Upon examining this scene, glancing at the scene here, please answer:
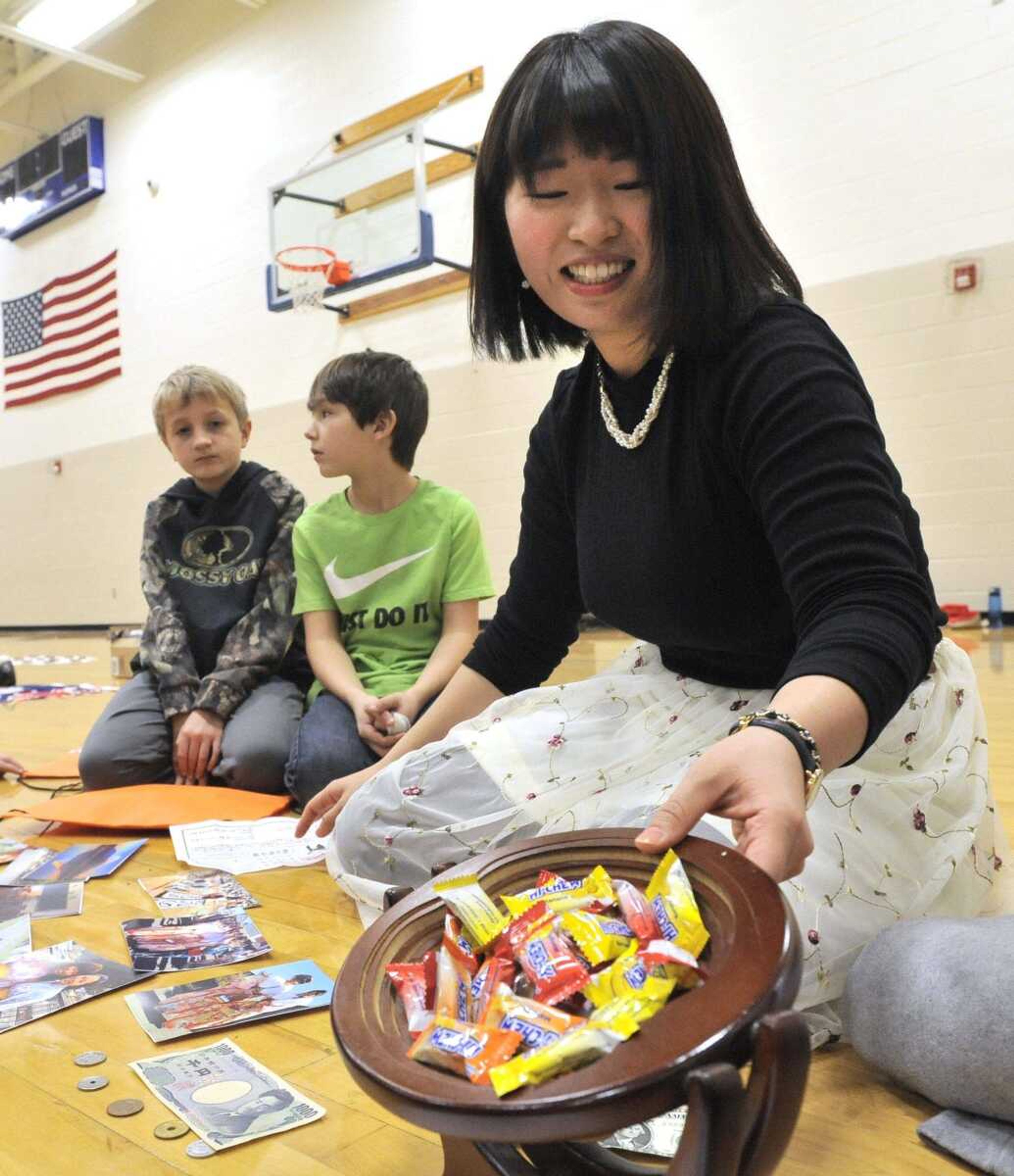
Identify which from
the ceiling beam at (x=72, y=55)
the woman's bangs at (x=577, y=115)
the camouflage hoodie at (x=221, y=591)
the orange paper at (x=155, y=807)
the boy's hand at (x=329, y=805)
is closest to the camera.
Answer: the woman's bangs at (x=577, y=115)

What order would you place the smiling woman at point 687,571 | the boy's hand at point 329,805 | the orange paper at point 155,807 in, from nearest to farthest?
1. the smiling woman at point 687,571
2. the boy's hand at point 329,805
3. the orange paper at point 155,807

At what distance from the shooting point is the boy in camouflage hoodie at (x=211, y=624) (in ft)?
6.60

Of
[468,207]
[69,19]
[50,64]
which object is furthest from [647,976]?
[50,64]

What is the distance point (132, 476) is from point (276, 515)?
16.9ft

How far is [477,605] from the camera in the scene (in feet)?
6.64

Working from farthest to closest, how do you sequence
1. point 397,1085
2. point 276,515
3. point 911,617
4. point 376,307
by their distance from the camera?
point 376,307
point 276,515
point 911,617
point 397,1085

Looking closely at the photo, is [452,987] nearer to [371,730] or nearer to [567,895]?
[567,895]

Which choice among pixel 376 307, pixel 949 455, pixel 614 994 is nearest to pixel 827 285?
pixel 949 455

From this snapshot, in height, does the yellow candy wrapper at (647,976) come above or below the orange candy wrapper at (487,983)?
above

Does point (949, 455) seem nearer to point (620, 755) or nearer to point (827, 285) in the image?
point (827, 285)

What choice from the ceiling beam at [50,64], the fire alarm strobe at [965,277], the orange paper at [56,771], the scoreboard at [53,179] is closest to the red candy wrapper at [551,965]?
the orange paper at [56,771]

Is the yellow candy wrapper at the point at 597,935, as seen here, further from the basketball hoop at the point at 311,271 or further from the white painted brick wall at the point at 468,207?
the basketball hoop at the point at 311,271

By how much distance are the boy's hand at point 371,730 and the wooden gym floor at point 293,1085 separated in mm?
446

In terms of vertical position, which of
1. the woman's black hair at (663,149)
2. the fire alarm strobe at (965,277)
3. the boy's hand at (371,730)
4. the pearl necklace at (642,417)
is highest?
the fire alarm strobe at (965,277)
